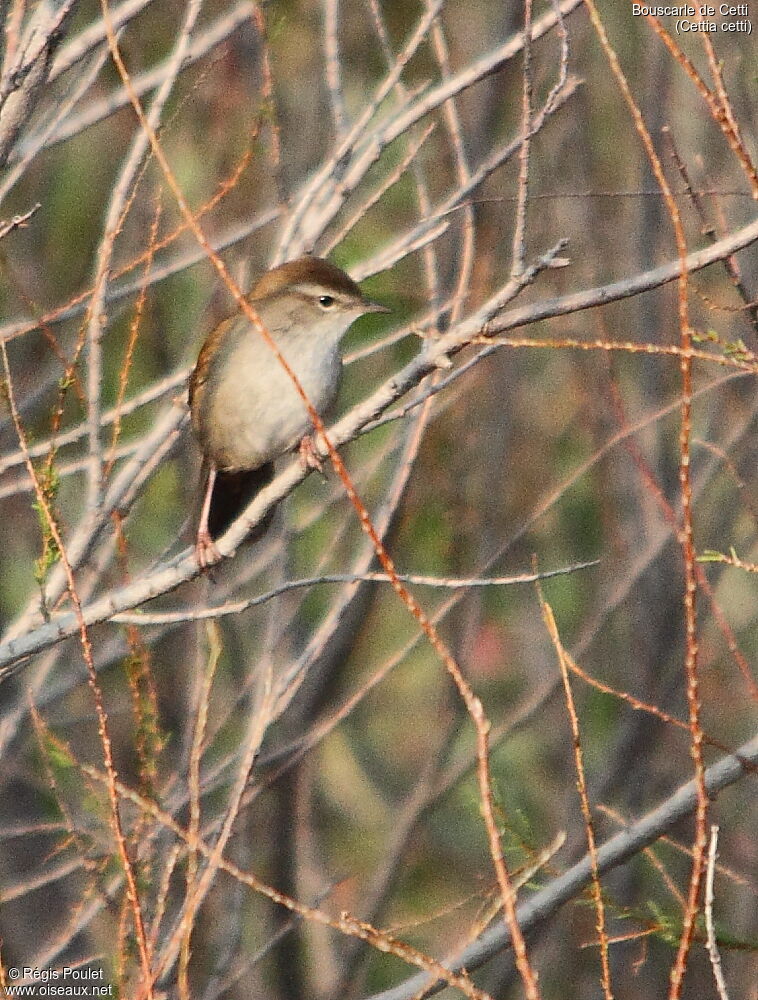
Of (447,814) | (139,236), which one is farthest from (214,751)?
(139,236)

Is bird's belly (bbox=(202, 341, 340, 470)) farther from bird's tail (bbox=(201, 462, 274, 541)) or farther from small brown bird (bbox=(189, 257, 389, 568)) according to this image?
bird's tail (bbox=(201, 462, 274, 541))

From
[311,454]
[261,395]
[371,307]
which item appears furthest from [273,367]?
A: [311,454]

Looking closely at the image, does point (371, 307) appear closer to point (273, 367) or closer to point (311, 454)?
point (273, 367)

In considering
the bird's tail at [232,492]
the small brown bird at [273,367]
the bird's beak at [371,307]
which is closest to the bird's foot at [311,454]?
the small brown bird at [273,367]

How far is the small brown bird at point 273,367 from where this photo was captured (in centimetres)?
432

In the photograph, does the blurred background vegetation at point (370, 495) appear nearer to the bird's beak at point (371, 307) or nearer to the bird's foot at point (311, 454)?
the bird's beak at point (371, 307)

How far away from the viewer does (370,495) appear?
657 centimetres

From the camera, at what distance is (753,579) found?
7.11 m

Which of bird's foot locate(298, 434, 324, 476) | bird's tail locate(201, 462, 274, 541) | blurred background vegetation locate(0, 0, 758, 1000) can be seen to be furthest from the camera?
bird's tail locate(201, 462, 274, 541)

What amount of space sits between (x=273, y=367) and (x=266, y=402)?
11cm

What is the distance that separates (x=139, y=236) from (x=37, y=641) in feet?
8.74

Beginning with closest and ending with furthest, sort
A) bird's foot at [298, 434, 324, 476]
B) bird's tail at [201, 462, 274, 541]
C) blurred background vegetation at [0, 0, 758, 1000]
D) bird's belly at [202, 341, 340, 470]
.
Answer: bird's foot at [298, 434, 324, 476] → blurred background vegetation at [0, 0, 758, 1000] → bird's belly at [202, 341, 340, 470] → bird's tail at [201, 462, 274, 541]

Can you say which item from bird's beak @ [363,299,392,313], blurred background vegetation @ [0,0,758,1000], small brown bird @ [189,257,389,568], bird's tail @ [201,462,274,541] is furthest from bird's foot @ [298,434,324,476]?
bird's tail @ [201,462,274,541]

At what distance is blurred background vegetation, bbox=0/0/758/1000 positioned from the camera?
385 cm
